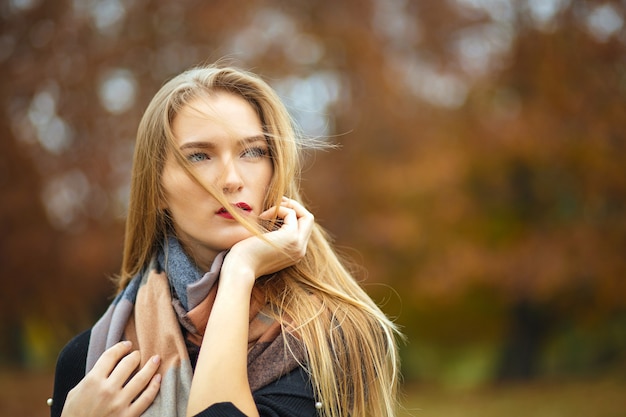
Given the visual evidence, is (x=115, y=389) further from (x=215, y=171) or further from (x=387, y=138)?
(x=387, y=138)

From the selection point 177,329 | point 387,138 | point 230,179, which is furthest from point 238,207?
point 387,138

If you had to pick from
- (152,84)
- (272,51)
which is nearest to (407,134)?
(272,51)

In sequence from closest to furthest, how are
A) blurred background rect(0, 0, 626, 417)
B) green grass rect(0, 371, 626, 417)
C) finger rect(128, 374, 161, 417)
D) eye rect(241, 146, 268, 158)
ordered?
finger rect(128, 374, 161, 417), eye rect(241, 146, 268, 158), blurred background rect(0, 0, 626, 417), green grass rect(0, 371, 626, 417)

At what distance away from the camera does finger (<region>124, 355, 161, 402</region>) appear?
2.00 metres

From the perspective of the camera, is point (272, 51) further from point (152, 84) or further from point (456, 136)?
point (456, 136)

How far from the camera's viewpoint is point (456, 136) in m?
9.88

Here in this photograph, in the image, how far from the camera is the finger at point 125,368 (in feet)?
6.64

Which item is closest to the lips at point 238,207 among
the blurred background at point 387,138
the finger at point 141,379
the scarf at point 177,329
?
the scarf at point 177,329

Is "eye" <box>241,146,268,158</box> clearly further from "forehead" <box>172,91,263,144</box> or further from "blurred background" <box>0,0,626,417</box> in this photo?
"blurred background" <box>0,0,626,417</box>

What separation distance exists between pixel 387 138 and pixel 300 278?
7.83 metres

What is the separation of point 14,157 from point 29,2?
1.97 meters

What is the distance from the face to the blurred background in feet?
19.6

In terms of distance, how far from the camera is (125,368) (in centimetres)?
204

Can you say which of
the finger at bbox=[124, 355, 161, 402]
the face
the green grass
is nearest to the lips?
the face
